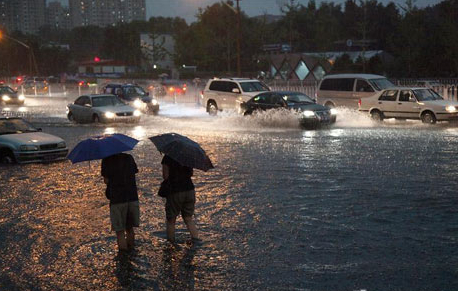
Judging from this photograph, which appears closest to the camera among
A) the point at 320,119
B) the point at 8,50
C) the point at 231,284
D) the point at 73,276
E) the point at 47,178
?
the point at 231,284

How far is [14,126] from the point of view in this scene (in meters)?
18.3

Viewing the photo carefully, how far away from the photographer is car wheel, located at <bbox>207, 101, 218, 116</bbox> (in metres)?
32.3

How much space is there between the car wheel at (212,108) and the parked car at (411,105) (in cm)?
835

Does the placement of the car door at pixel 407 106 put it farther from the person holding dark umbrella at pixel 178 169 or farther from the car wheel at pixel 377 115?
the person holding dark umbrella at pixel 178 169

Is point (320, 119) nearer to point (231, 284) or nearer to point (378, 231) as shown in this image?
point (378, 231)

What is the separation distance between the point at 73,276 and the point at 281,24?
92.5 m

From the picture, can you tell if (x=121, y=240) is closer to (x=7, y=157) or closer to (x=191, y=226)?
(x=191, y=226)

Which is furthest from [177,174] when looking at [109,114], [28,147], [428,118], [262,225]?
[109,114]

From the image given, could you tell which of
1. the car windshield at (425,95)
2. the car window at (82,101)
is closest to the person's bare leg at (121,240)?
the car windshield at (425,95)

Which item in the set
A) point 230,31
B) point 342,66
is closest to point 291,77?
point 342,66

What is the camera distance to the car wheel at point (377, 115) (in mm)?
26328

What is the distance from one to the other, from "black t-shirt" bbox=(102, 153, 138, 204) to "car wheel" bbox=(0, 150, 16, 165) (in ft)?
32.5

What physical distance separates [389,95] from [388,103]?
33cm

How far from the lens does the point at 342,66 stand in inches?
2190
